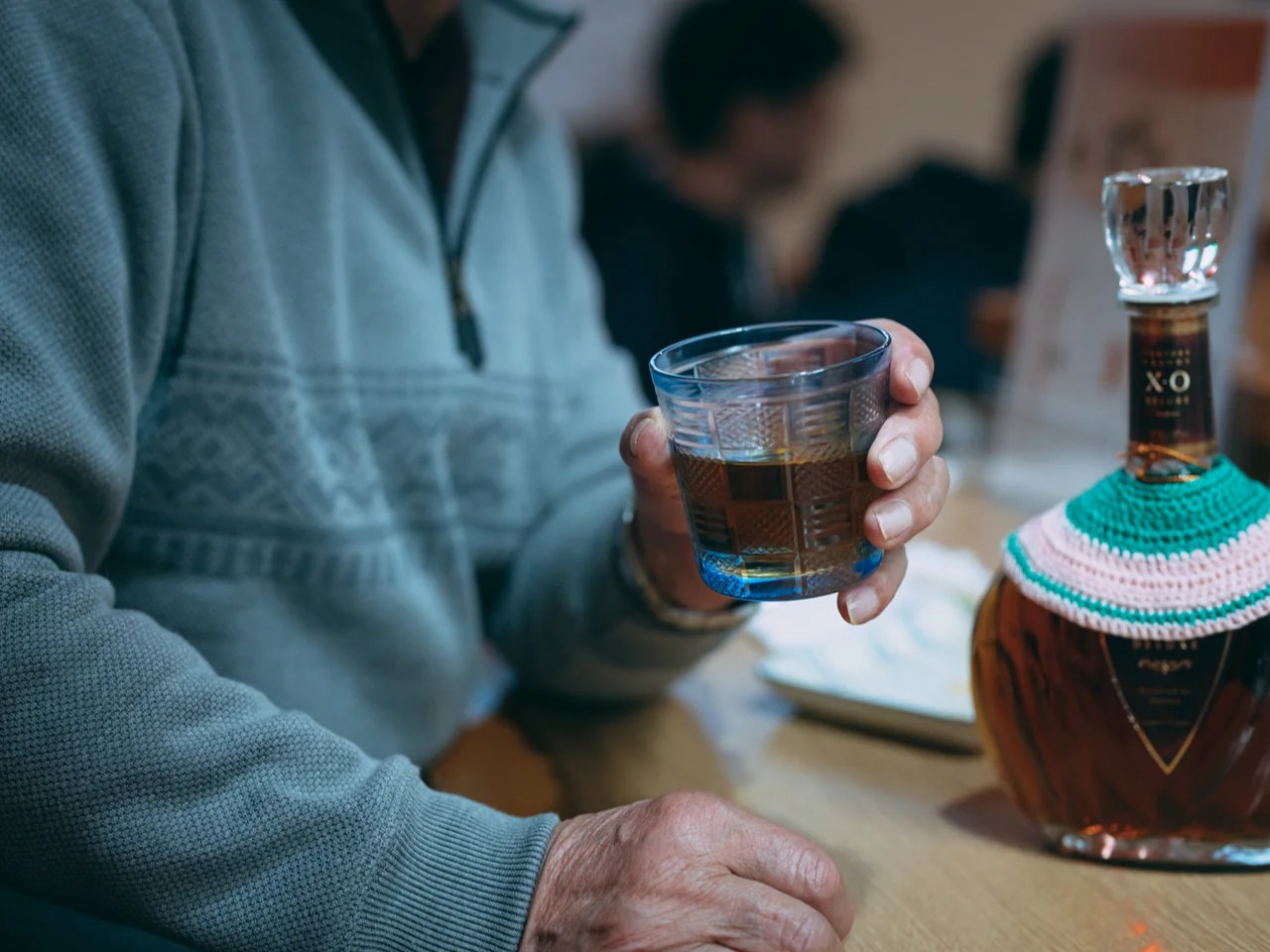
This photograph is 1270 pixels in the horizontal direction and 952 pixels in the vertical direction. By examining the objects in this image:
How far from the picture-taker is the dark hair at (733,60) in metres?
2.72

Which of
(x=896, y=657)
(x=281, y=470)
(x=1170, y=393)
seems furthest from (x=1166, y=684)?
(x=281, y=470)

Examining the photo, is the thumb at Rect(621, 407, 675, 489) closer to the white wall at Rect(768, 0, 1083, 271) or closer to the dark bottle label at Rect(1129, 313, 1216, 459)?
the dark bottle label at Rect(1129, 313, 1216, 459)

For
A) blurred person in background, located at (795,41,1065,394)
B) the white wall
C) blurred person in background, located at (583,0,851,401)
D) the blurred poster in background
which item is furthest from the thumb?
the white wall

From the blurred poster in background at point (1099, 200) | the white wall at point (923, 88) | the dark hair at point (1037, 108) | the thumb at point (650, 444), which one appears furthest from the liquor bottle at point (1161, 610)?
the white wall at point (923, 88)

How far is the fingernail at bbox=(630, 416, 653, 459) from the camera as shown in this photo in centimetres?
65

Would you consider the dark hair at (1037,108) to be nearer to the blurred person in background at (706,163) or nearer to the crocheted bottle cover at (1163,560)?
the blurred person in background at (706,163)

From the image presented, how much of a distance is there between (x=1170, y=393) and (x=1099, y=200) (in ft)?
1.93

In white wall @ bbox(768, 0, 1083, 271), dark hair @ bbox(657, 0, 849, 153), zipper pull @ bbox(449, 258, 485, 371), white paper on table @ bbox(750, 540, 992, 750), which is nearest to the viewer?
white paper on table @ bbox(750, 540, 992, 750)

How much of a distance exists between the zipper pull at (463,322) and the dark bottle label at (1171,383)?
540 mm

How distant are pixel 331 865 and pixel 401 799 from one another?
0.16 feet

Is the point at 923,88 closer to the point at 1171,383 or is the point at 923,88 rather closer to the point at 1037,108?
the point at 1037,108

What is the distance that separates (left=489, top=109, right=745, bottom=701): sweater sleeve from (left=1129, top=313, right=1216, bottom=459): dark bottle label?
33 centimetres

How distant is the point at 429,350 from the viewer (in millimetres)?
949

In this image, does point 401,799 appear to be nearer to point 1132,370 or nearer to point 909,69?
point 1132,370
